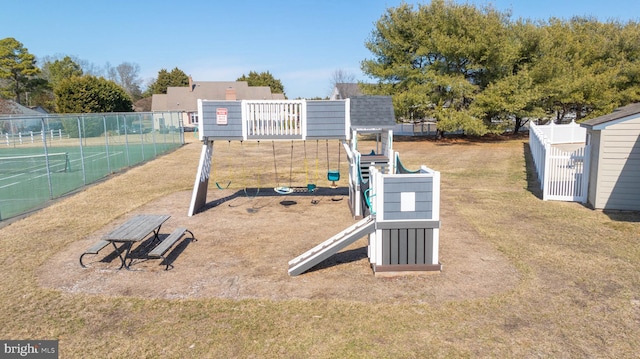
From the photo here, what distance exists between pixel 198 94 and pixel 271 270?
58675mm

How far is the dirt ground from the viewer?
21.8 ft

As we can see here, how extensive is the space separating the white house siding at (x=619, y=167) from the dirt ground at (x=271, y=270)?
4.45 meters

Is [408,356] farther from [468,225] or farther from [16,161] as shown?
[16,161]

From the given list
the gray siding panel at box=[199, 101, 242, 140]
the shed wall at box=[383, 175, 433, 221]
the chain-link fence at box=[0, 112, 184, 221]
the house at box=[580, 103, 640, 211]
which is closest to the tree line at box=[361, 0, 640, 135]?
the chain-link fence at box=[0, 112, 184, 221]

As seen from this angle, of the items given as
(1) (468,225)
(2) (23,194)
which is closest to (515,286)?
(1) (468,225)

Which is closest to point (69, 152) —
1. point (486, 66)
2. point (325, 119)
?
point (325, 119)

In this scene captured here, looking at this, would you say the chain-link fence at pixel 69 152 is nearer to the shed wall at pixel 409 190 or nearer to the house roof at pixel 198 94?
the shed wall at pixel 409 190

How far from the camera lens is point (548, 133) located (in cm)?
2634

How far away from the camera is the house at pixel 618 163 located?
11398 millimetres

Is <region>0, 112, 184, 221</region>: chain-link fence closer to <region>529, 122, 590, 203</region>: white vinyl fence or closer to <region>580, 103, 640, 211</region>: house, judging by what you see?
<region>529, 122, 590, 203</region>: white vinyl fence

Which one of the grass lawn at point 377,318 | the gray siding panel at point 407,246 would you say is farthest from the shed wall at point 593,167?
the gray siding panel at point 407,246

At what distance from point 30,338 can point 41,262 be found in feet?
10.5

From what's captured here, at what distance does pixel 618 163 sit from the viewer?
1155cm

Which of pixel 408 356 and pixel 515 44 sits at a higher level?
pixel 515 44
